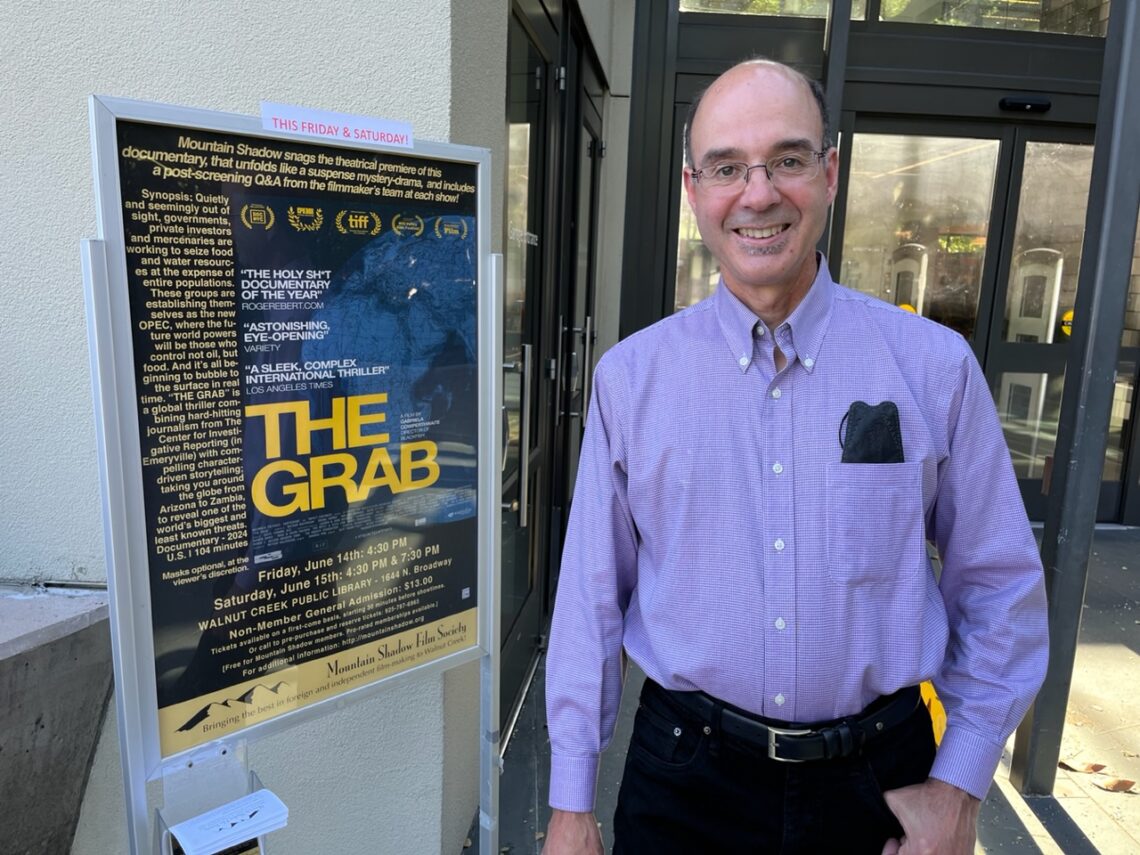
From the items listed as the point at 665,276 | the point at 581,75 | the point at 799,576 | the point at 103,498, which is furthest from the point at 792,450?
the point at 665,276

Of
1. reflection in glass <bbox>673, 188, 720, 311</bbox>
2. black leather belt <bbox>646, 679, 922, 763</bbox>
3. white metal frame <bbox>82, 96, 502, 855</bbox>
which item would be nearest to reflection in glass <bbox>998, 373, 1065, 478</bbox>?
reflection in glass <bbox>673, 188, 720, 311</bbox>

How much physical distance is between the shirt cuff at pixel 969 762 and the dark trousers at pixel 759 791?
0.23ft

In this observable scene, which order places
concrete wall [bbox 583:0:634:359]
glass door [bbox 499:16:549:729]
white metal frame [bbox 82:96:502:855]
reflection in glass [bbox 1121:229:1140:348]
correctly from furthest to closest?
1. reflection in glass [bbox 1121:229:1140:348]
2. concrete wall [bbox 583:0:634:359]
3. glass door [bbox 499:16:549:729]
4. white metal frame [bbox 82:96:502:855]

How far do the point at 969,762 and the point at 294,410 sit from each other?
131cm

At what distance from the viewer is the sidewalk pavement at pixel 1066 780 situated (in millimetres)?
2637

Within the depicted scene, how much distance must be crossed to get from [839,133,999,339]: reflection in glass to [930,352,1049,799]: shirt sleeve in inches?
188

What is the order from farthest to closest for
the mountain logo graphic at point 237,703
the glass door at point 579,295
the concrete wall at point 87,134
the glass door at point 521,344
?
the glass door at point 579,295 < the glass door at point 521,344 < the concrete wall at point 87,134 < the mountain logo graphic at point 237,703

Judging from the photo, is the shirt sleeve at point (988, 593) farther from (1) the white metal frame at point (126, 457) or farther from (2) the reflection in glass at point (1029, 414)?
(2) the reflection in glass at point (1029, 414)

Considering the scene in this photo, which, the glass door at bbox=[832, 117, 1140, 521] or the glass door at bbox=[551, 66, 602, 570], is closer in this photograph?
the glass door at bbox=[551, 66, 602, 570]

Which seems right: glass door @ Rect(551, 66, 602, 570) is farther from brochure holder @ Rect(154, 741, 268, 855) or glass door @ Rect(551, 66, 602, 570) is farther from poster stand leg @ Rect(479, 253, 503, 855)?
brochure holder @ Rect(154, 741, 268, 855)

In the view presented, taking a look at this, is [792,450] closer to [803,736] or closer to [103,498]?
[803,736]

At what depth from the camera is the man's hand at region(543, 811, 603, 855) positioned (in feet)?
4.59

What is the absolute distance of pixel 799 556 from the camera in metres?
1.33

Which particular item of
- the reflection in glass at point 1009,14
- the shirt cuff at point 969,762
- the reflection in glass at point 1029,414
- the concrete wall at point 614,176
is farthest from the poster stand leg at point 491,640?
the reflection in glass at point 1029,414
